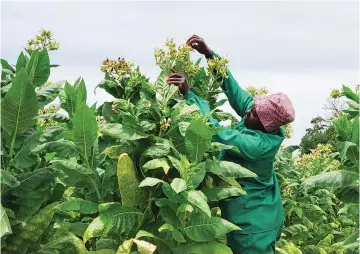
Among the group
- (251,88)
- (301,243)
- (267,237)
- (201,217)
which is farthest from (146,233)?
(301,243)

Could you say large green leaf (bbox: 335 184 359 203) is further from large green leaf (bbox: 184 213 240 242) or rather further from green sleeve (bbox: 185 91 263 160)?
large green leaf (bbox: 184 213 240 242)

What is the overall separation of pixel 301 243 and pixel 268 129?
9.65 ft

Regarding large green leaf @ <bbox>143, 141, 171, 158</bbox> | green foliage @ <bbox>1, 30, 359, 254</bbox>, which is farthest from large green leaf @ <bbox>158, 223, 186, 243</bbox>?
large green leaf @ <bbox>143, 141, 171, 158</bbox>

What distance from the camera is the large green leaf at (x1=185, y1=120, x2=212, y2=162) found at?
346 cm

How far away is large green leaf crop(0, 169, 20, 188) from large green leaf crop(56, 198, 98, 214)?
289 millimetres

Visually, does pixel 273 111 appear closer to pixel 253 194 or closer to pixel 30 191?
pixel 253 194

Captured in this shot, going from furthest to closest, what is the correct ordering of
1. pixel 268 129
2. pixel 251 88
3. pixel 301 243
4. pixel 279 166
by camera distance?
pixel 301 243 < pixel 279 166 < pixel 251 88 < pixel 268 129

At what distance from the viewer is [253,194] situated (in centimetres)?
404

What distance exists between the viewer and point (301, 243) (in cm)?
655

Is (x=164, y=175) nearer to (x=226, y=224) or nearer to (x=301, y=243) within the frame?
(x=226, y=224)

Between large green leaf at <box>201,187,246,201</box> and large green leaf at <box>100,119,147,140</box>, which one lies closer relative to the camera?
large green leaf at <box>100,119,147,140</box>

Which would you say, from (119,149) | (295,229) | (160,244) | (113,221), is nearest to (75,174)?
(119,149)

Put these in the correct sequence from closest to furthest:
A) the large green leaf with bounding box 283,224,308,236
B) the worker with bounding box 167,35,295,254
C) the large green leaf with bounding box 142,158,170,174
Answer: the large green leaf with bounding box 142,158,170,174 → the worker with bounding box 167,35,295,254 → the large green leaf with bounding box 283,224,308,236

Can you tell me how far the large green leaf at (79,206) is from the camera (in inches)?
142
